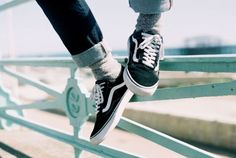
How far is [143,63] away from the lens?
36.6 inches

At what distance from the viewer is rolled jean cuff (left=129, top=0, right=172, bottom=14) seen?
2.94 ft

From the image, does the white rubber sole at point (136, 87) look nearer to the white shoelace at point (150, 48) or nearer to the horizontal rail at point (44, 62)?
the white shoelace at point (150, 48)

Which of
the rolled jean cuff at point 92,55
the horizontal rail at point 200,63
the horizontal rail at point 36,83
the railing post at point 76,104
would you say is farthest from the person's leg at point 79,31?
the horizontal rail at point 36,83

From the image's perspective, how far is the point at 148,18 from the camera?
941mm

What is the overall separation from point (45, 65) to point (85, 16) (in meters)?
0.94

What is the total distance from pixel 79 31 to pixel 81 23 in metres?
0.02

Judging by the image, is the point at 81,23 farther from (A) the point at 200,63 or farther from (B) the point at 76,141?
(B) the point at 76,141

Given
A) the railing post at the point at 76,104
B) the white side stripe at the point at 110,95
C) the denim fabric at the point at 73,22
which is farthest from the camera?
the railing post at the point at 76,104

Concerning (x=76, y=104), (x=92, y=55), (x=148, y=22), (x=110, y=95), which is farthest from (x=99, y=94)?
(x=76, y=104)

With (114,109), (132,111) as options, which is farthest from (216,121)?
(114,109)

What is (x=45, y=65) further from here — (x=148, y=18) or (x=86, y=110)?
(x=148, y=18)

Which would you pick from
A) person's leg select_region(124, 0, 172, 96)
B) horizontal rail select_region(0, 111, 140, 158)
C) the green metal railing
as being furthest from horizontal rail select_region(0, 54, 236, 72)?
horizontal rail select_region(0, 111, 140, 158)

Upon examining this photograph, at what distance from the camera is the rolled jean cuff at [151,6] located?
897 mm

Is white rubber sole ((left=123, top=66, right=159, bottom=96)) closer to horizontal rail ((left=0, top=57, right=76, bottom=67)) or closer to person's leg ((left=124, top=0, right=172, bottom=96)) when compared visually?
person's leg ((left=124, top=0, right=172, bottom=96))
